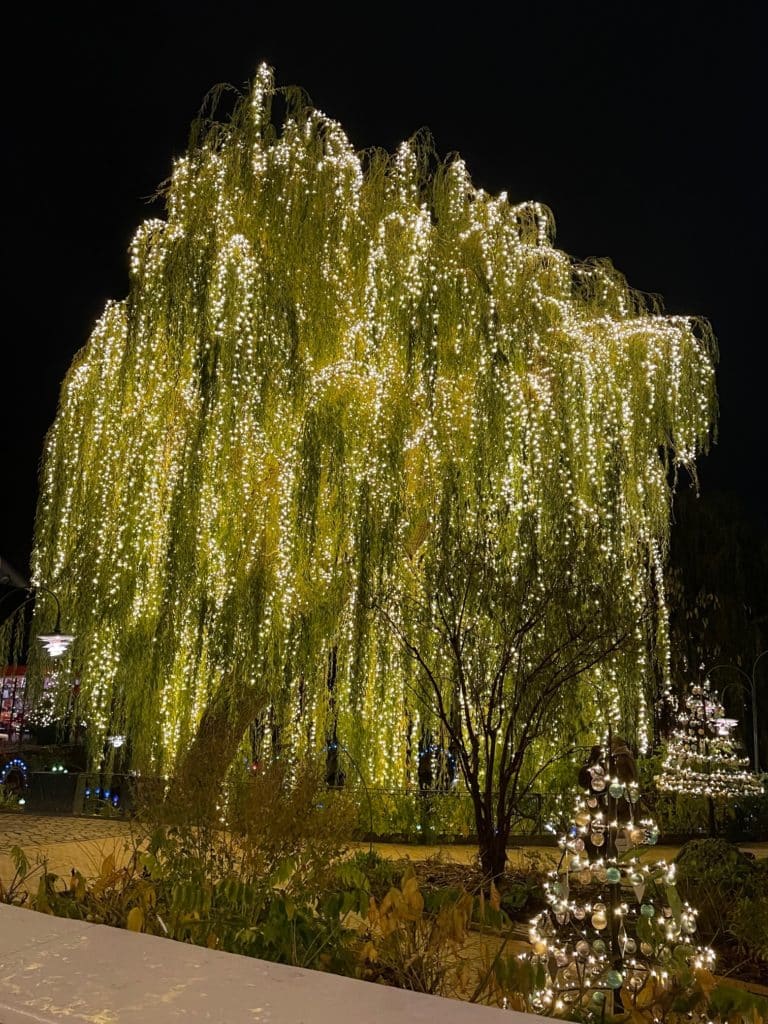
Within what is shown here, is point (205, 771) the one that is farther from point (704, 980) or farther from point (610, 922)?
point (704, 980)

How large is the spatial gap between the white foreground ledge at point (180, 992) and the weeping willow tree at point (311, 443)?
5.66 m

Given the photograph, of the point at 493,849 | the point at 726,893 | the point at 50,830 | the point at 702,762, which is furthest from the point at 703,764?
the point at 50,830

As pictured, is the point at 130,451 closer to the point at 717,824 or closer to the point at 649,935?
the point at 649,935

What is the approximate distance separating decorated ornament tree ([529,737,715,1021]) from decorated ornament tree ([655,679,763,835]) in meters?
8.28

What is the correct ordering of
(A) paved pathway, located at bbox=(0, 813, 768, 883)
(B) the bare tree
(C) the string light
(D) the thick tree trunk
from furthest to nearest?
(C) the string light < (A) paved pathway, located at bbox=(0, 813, 768, 883) < (B) the bare tree < (D) the thick tree trunk

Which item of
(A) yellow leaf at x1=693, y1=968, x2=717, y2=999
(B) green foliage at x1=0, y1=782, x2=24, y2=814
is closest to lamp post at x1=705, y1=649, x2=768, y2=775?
(B) green foliage at x1=0, y1=782, x2=24, y2=814

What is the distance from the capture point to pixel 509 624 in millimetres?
7457

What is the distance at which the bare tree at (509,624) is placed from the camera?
23.7ft

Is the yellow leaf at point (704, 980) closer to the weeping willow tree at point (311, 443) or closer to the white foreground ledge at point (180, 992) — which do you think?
the white foreground ledge at point (180, 992)

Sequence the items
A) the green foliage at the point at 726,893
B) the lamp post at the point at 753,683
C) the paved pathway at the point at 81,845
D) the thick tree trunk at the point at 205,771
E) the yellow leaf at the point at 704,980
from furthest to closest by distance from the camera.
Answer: the lamp post at the point at 753,683, the paved pathway at the point at 81,845, the green foliage at the point at 726,893, the thick tree trunk at the point at 205,771, the yellow leaf at the point at 704,980

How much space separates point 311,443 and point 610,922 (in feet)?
19.1

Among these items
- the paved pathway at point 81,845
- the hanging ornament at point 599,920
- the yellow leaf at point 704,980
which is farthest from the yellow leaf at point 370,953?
the paved pathway at point 81,845

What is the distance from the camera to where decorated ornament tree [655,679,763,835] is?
447 inches

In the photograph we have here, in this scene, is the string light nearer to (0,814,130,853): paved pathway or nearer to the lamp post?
the lamp post
